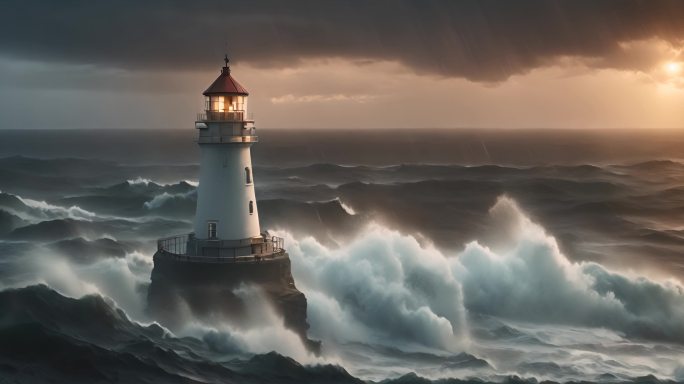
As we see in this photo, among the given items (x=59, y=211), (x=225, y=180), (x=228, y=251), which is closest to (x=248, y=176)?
(x=225, y=180)

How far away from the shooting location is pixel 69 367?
54.3 ft

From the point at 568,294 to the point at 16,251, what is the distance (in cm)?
2149

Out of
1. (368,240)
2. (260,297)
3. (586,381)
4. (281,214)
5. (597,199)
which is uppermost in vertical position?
(597,199)

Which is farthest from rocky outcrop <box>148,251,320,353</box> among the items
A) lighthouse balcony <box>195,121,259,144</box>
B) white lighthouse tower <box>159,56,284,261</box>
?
lighthouse balcony <box>195,121,259,144</box>

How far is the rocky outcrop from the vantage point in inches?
814

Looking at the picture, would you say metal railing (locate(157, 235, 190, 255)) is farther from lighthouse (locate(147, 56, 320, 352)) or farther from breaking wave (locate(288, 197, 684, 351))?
breaking wave (locate(288, 197, 684, 351))

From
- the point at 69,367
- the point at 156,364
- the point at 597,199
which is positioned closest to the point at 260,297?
the point at 156,364

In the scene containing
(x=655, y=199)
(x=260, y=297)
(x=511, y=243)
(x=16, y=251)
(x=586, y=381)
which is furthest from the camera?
(x=655, y=199)

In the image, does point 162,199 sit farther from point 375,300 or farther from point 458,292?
point 458,292

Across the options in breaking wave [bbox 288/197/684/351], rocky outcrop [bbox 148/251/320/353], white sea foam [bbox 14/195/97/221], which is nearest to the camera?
rocky outcrop [bbox 148/251/320/353]

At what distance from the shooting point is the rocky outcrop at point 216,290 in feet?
67.8

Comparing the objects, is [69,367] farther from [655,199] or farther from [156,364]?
[655,199]

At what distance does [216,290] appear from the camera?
→ 67.8 ft

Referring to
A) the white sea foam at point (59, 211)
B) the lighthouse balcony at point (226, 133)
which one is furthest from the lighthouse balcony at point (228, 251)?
the white sea foam at point (59, 211)
